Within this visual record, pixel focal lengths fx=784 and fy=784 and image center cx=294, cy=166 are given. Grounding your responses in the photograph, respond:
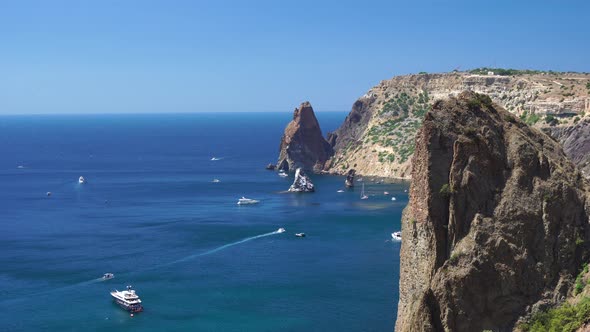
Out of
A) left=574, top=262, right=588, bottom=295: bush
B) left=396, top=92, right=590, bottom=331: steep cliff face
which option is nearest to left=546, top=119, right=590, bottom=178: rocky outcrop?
left=396, top=92, right=590, bottom=331: steep cliff face

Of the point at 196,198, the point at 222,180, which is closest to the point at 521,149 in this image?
the point at 196,198

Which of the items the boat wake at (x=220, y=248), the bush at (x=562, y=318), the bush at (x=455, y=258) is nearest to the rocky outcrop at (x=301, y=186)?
the boat wake at (x=220, y=248)

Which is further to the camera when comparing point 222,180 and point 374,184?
point 222,180

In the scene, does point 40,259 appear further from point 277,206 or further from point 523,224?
point 523,224

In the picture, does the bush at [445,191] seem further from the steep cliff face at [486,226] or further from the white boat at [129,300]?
the white boat at [129,300]

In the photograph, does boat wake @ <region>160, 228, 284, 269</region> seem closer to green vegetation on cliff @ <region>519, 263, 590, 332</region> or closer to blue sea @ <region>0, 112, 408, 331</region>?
blue sea @ <region>0, 112, 408, 331</region>

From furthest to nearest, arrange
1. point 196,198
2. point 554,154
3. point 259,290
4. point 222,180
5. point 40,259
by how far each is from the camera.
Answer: point 222,180 → point 196,198 → point 40,259 → point 259,290 → point 554,154

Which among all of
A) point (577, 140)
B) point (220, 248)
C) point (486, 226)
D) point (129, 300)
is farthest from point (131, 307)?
point (577, 140)
